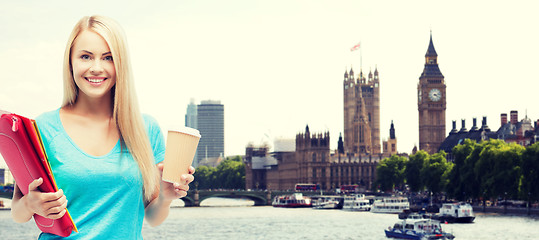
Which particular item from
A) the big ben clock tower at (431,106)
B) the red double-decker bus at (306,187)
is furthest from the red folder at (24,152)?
the big ben clock tower at (431,106)

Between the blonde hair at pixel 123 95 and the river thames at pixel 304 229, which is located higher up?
the blonde hair at pixel 123 95

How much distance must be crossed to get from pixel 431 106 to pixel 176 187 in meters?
152

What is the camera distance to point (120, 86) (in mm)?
3695

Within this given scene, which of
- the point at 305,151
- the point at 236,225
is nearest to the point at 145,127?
the point at 236,225

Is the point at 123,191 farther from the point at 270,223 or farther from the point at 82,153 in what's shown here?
the point at 270,223

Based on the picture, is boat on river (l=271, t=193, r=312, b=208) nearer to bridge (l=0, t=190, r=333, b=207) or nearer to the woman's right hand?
bridge (l=0, t=190, r=333, b=207)

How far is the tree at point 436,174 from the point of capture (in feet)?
303

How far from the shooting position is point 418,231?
179ft

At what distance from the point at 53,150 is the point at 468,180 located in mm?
76867

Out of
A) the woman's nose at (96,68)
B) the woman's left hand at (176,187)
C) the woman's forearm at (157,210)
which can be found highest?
the woman's nose at (96,68)

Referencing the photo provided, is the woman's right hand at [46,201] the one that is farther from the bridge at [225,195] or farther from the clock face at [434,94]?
the clock face at [434,94]

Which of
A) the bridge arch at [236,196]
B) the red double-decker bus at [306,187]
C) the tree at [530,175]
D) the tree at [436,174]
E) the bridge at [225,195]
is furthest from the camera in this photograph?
the red double-decker bus at [306,187]

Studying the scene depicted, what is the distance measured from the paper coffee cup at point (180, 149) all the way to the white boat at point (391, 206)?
85.1 metres

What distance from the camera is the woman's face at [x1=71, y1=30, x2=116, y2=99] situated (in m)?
3.70
